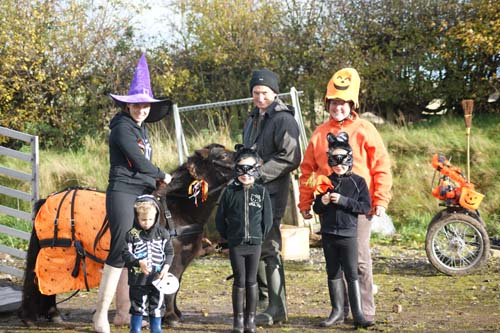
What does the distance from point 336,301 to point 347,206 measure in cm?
76

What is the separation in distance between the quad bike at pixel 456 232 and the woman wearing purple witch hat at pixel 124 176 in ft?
11.9

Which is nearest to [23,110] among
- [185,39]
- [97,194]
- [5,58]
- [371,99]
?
[5,58]

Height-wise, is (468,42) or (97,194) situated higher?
(468,42)

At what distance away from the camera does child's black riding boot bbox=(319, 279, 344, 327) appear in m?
5.73

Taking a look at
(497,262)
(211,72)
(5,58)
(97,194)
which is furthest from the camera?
(211,72)

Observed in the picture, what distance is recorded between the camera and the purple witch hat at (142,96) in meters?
5.71

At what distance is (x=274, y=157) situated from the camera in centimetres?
587

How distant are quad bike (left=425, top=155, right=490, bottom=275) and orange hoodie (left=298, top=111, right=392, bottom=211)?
2.60m

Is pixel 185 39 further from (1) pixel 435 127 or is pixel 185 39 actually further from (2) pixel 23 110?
(1) pixel 435 127

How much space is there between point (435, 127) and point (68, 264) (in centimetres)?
841

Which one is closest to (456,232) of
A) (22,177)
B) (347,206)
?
(347,206)

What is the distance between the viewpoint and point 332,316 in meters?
5.77

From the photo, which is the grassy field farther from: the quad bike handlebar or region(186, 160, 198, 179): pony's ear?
region(186, 160, 198, 179): pony's ear

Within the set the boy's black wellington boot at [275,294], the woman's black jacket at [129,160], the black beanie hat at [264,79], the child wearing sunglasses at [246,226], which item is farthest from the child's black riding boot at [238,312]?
the black beanie hat at [264,79]
